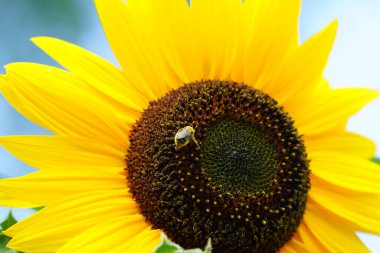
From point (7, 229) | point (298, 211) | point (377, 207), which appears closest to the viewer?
point (7, 229)

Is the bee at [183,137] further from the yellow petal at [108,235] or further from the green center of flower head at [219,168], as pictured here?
the yellow petal at [108,235]

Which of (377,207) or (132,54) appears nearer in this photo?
(132,54)

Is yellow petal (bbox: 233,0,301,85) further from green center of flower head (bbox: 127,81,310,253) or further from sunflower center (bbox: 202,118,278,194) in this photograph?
sunflower center (bbox: 202,118,278,194)

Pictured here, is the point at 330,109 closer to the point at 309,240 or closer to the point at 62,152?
the point at 309,240

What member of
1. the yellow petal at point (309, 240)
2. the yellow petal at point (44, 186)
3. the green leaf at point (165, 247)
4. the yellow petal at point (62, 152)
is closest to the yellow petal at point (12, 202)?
the yellow petal at point (44, 186)

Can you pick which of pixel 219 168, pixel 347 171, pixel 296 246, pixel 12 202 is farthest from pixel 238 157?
pixel 12 202

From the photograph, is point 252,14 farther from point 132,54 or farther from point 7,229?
point 7,229

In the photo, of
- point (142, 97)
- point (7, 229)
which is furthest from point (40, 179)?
point (142, 97)
